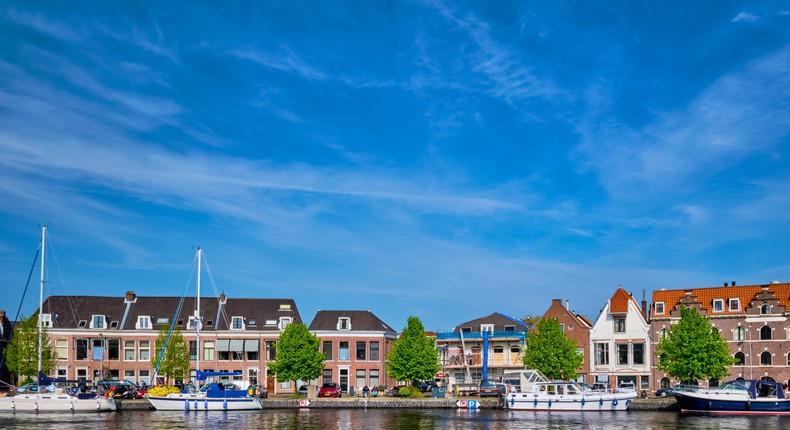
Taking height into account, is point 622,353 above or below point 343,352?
below

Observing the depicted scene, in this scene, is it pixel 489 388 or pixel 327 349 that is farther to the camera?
pixel 327 349

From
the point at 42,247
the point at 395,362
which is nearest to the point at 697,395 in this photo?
the point at 395,362

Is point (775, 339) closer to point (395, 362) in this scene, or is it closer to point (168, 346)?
point (395, 362)

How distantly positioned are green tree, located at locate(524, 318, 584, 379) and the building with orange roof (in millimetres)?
6810

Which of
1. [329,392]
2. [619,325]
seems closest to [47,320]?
[329,392]

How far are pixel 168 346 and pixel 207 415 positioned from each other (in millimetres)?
22944

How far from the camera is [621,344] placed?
9912 cm

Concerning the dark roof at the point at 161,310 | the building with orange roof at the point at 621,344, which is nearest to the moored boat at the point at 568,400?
the building with orange roof at the point at 621,344

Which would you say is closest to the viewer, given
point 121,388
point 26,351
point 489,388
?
point 121,388

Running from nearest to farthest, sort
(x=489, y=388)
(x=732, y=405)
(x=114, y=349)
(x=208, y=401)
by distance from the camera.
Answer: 1. (x=732, y=405)
2. (x=208, y=401)
3. (x=489, y=388)
4. (x=114, y=349)

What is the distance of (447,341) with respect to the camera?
366ft

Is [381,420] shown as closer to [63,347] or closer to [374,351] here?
[374,351]

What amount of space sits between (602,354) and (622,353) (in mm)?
2435

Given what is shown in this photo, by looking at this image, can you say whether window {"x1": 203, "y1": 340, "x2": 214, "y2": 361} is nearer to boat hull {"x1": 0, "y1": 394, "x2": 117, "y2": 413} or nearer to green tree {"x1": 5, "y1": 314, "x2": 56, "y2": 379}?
green tree {"x1": 5, "y1": 314, "x2": 56, "y2": 379}
